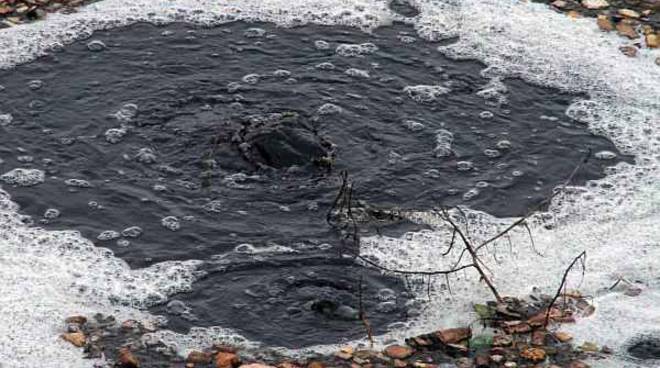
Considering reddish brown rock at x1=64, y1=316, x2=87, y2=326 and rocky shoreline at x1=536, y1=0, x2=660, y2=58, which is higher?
rocky shoreline at x1=536, y1=0, x2=660, y2=58

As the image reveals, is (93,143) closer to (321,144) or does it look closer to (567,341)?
(321,144)

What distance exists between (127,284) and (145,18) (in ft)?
7.57

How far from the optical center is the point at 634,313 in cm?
388

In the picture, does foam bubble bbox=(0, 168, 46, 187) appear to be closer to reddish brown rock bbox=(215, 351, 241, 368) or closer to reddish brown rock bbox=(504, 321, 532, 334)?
reddish brown rock bbox=(215, 351, 241, 368)

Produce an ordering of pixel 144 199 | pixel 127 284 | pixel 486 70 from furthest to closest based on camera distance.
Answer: pixel 486 70, pixel 144 199, pixel 127 284

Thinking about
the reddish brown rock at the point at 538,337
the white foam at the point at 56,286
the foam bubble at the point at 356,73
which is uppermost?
the foam bubble at the point at 356,73

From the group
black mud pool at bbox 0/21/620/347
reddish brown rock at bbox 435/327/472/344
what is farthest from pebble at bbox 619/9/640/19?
reddish brown rock at bbox 435/327/472/344

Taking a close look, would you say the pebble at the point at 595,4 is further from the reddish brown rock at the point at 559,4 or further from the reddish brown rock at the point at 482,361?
the reddish brown rock at the point at 482,361

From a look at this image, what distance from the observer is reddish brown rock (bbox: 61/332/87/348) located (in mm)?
3629

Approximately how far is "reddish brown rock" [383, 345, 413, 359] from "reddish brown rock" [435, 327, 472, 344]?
0.12 metres

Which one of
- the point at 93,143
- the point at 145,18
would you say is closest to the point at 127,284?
the point at 93,143

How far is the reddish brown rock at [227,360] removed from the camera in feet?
11.7

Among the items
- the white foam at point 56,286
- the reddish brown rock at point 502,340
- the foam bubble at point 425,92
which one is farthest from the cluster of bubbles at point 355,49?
the reddish brown rock at point 502,340

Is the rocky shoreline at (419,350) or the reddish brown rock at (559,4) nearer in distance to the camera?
the rocky shoreline at (419,350)
